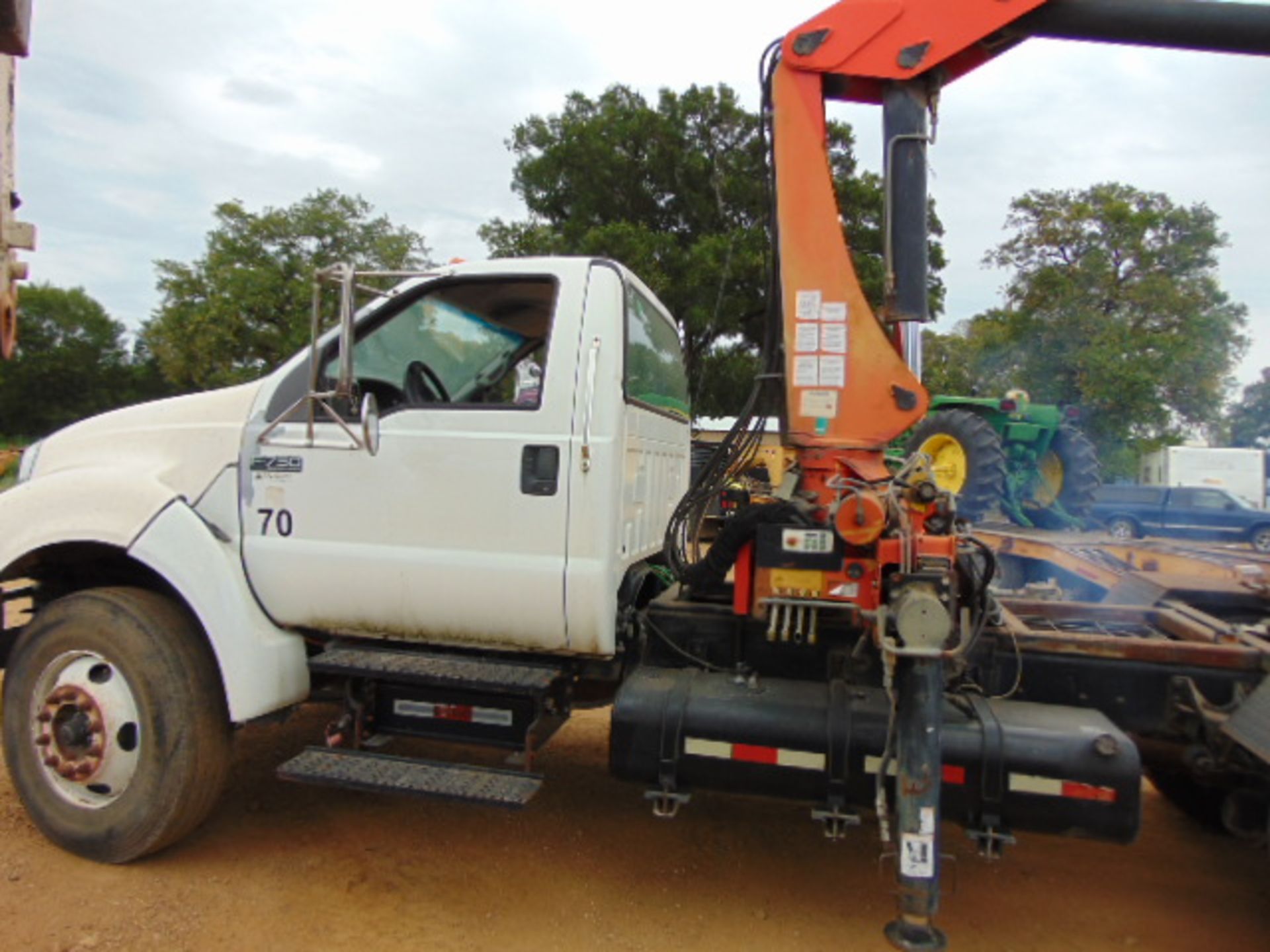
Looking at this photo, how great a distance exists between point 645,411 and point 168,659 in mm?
2144

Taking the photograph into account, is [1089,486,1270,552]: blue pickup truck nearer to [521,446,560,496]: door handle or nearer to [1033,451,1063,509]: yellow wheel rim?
[1033,451,1063,509]: yellow wheel rim

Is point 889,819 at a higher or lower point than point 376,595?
lower

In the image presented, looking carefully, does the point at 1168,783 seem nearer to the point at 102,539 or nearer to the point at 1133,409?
the point at 102,539

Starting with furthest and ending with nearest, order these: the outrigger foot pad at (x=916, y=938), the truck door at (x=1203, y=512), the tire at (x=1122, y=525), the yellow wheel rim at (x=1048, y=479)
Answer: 1. the truck door at (x=1203, y=512)
2. the tire at (x=1122, y=525)
3. the yellow wheel rim at (x=1048, y=479)
4. the outrigger foot pad at (x=916, y=938)

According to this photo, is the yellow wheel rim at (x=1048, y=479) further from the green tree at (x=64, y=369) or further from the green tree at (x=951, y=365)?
the green tree at (x=64, y=369)

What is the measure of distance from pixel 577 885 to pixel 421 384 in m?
2.20

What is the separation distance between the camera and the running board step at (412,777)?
307 centimetres

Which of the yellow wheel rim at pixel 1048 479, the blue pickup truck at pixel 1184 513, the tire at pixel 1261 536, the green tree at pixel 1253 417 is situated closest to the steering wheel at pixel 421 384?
the yellow wheel rim at pixel 1048 479

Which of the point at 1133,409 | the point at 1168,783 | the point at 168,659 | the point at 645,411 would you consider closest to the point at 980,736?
the point at 645,411

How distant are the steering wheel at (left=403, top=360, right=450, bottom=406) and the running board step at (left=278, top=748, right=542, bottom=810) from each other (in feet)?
4.79

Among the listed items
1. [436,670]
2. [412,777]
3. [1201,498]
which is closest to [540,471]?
[436,670]

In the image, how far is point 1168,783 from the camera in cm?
429

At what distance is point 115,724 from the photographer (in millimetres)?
3406

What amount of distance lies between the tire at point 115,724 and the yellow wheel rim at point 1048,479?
371 inches
